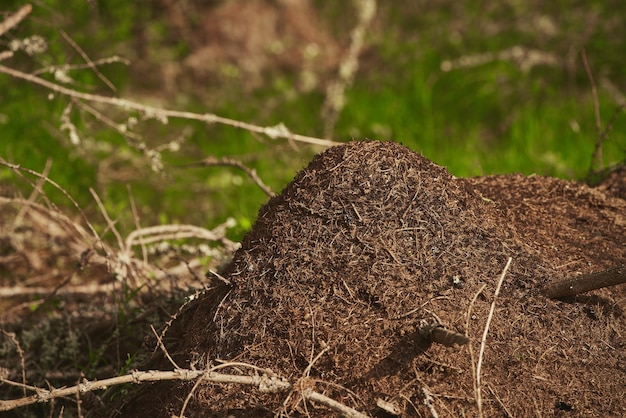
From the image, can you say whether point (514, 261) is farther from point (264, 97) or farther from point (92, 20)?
point (264, 97)

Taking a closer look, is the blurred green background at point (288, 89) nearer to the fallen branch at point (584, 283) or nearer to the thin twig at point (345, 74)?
the thin twig at point (345, 74)

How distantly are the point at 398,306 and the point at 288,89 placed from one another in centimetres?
547

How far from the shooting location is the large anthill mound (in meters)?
2.17

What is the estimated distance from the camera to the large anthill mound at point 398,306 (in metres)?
2.17

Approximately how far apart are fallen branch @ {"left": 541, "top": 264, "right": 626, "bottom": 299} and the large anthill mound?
0.04 metres

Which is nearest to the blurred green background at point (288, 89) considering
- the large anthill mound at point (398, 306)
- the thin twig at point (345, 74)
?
the thin twig at point (345, 74)

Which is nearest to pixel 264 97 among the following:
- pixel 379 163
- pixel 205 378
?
pixel 379 163

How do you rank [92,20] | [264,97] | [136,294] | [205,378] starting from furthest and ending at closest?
[264,97], [92,20], [136,294], [205,378]

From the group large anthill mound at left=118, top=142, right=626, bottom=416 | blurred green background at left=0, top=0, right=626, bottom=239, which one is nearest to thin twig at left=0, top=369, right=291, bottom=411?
large anthill mound at left=118, top=142, right=626, bottom=416

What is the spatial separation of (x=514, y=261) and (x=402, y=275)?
1.28ft

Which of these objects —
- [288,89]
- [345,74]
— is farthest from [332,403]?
[288,89]

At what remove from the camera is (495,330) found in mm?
2254

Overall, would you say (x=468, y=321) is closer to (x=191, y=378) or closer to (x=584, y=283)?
(x=584, y=283)

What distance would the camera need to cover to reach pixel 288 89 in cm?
750
